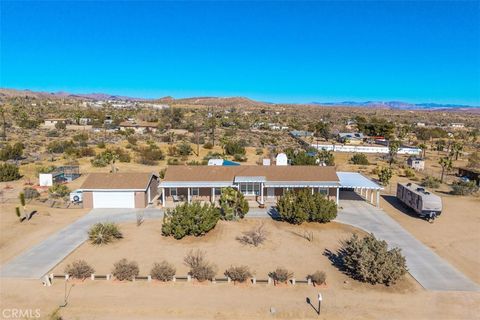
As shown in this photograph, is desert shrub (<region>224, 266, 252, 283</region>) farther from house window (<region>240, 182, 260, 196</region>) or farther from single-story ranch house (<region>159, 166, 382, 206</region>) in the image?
house window (<region>240, 182, 260, 196</region>)

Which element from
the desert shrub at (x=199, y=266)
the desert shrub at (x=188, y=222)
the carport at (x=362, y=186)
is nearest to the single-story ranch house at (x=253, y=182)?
the carport at (x=362, y=186)

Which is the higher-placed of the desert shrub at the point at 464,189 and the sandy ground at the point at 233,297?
the desert shrub at the point at 464,189

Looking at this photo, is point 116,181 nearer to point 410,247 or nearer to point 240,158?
point 410,247

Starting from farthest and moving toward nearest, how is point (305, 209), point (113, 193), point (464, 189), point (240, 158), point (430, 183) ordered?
point (240, 158)
point (430, 183)
point (464, 189)
point (113, 193)
point (305, 209)

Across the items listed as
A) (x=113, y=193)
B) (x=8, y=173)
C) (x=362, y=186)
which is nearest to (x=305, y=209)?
(x=362, y=186)

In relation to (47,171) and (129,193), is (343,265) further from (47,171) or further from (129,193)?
(47,171)

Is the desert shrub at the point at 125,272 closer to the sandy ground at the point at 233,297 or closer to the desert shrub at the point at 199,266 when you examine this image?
the sandy ground at the point at 233,297

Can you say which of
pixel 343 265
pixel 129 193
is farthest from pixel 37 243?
pixel 343 265

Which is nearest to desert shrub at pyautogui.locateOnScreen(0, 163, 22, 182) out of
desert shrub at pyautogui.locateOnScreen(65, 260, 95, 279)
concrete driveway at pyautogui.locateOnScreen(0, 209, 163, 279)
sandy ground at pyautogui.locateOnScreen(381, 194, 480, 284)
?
concrete driveway at pyautogui.locateOnScreen(0, 209, 163, 279)
